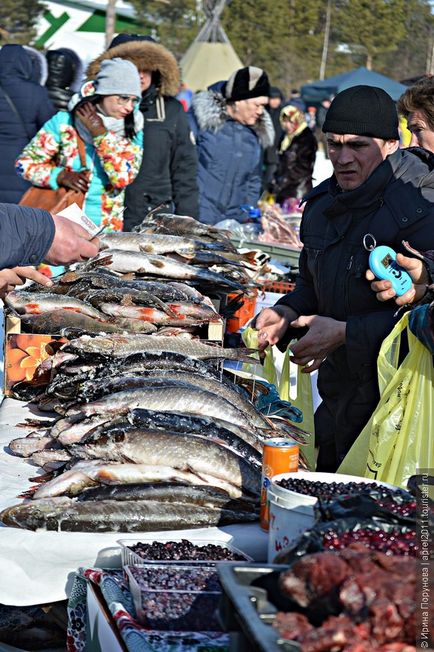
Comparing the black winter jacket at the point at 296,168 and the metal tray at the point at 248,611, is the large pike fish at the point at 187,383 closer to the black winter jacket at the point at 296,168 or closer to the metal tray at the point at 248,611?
the metal tray at the point at 248,611

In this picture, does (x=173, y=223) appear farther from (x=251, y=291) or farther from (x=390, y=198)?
(x=390, y=198)

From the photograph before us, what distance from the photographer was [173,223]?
5.94 metres

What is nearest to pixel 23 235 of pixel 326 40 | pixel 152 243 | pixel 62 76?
pixel 152 243

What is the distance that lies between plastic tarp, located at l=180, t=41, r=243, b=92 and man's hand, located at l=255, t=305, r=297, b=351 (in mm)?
22269

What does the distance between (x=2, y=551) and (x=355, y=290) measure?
1.75 metres

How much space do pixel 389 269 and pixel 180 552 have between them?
1398mm

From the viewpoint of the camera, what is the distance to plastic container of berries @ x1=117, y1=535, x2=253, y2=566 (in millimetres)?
2550

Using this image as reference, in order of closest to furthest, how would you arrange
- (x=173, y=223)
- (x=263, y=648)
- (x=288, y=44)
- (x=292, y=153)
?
(x=263, y=648) → (x=173, y=223) → (x=292, y=153) → (x=288, y=44)

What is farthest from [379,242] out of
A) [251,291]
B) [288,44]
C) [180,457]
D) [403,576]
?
[288,44]

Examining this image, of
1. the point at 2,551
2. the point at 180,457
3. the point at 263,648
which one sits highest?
the point at 263,648

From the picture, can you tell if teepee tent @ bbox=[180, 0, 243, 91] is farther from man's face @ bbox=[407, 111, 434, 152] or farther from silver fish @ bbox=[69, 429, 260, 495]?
silver fish @ bbox=[69, 429, 260, 495]

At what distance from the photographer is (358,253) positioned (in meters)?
3.82

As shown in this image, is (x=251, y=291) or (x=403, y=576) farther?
(x=251, y=291)

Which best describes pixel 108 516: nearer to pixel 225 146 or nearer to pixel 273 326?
pixel 273 326
